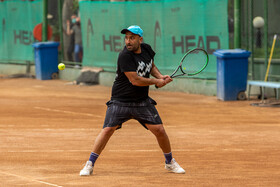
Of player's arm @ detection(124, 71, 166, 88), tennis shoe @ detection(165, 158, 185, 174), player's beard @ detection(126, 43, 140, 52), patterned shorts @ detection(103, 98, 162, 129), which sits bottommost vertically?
tennis shoe @ detection(165, 158, 185, 174)

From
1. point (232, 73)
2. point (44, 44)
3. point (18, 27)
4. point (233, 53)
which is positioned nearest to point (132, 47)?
point (233, 53)

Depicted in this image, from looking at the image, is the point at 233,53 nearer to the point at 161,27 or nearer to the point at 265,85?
the point at 265,85

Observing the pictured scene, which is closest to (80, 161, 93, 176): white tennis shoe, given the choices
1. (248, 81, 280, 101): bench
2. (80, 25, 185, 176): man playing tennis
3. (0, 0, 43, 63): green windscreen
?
(80, 25, 185, 176): man playing tennis

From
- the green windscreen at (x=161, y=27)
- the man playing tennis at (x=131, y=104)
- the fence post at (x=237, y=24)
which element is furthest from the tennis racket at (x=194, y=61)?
the green windscreen at (x=161, y=27)

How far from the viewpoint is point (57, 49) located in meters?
21.8

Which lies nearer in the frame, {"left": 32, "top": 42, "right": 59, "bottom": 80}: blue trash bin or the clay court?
the clay court

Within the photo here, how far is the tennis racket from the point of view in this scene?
867cm

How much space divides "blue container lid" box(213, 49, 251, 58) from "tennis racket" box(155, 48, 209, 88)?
6.66 meters

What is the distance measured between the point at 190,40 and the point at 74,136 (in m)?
6.86

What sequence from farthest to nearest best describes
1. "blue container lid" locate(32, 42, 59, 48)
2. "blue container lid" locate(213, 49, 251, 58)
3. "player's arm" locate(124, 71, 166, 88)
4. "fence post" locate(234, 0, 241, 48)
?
"blue container lid" locate(32, 42, 59, 48) < "fence post" locate(234, 0, 241, 48) < "blue container lid" locate(213, 49, 251, 58) < "player's arm" locate(124, 71, 166, 88)

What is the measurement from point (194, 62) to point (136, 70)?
1.25 meters

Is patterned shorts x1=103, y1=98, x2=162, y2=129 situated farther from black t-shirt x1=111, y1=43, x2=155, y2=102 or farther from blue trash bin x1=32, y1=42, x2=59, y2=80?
blue trash bin x1=32, y1=42, x2=59, y2=80

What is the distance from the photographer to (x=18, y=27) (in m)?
23.7

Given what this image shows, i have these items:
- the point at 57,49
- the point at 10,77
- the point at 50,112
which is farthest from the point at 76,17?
the point at 50,112
